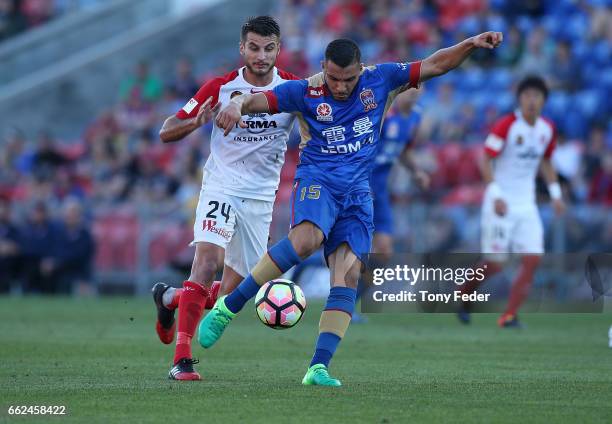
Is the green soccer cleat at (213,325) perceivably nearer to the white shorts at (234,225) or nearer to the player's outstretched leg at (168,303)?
the white shorts at (234,225)

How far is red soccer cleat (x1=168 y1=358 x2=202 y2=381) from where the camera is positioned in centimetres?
854

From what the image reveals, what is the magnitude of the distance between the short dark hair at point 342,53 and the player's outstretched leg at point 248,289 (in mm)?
1229

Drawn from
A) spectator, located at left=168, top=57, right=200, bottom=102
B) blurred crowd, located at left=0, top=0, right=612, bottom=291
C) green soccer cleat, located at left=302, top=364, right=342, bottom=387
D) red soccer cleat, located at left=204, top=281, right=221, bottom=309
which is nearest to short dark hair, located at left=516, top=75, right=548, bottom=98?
blurred crowd, located at left=0, top=0, right=612, bottom=291

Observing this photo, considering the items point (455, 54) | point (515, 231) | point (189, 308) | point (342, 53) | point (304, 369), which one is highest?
point (515, 231)

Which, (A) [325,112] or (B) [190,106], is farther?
(B) [190,106]

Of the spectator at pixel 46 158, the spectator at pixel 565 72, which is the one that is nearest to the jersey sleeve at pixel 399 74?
the spectator at pixel 565 72

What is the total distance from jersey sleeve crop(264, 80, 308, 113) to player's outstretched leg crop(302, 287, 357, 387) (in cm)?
126

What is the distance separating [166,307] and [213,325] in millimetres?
1514

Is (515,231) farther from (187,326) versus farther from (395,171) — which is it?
(187,326)

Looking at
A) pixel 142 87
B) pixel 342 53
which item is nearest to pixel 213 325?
pixel 342 53

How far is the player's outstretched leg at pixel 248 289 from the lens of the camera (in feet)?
26.9

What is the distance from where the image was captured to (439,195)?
67.4 feet

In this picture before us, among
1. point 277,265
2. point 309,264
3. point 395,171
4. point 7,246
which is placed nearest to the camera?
point 277,265

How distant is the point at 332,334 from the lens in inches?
325
